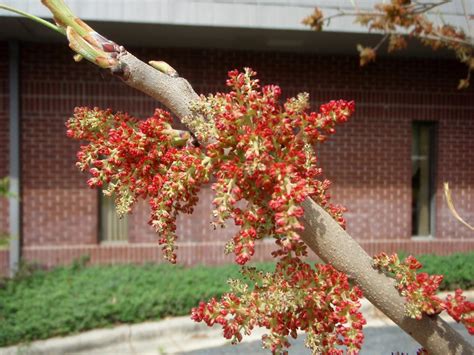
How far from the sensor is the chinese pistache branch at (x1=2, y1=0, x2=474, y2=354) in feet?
3.56

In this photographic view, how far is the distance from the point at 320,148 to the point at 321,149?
0.04m

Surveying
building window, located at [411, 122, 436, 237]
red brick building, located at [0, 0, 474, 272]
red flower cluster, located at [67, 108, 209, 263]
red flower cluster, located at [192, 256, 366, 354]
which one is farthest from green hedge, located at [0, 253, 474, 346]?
red flower cluster, located at [192, 256, 366, 354]

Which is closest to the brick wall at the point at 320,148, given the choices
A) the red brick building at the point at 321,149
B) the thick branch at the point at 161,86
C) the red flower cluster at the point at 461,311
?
the red brick building at the point at 321,149

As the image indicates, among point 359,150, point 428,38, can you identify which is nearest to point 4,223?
point 359,150

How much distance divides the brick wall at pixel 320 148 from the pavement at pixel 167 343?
2.22 m

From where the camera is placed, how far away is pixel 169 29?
7.76 metres

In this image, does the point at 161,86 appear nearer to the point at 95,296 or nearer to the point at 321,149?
the point at 95,296

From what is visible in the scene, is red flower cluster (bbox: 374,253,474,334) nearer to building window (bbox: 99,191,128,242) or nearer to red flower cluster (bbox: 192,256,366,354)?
red flower cluster (bbox: 192,256,366,354)

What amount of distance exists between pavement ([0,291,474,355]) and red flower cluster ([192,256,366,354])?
5213 millimetres

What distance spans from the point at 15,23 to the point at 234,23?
10.2ft

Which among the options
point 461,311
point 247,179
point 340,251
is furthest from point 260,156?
point 461,311

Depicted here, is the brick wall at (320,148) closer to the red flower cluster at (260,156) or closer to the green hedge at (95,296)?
the green hedge at (95,296)

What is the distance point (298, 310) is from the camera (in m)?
1.15

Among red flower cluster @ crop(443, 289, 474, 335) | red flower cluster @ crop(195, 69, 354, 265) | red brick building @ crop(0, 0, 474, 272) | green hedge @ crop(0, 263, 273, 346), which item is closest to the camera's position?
red flower cluster @ crop(195, 69, 354, 265)
